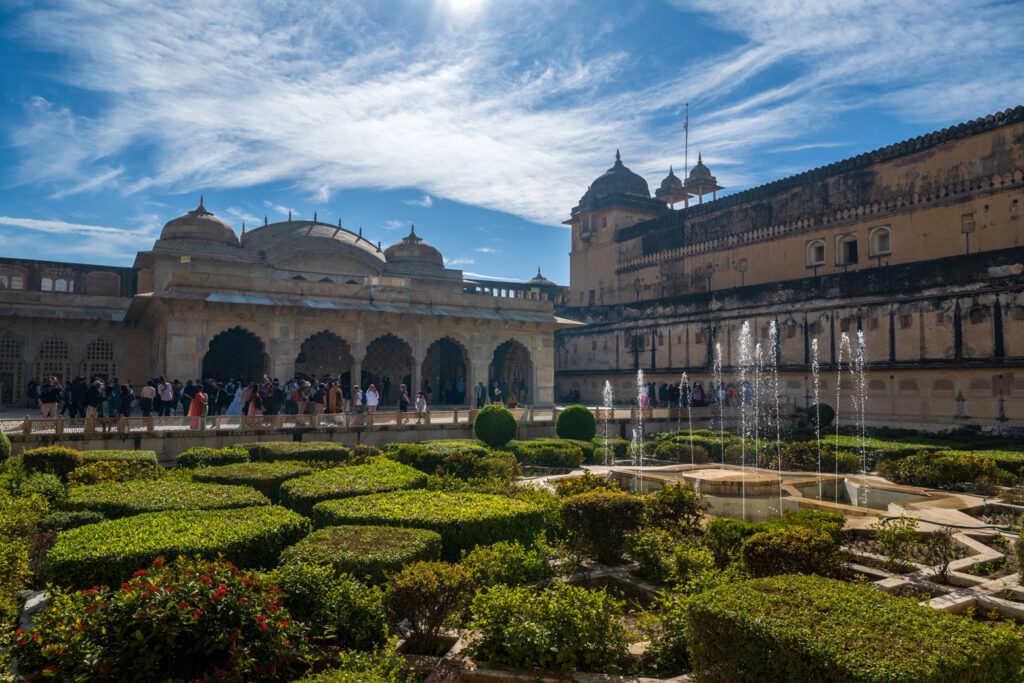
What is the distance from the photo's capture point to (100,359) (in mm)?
26344

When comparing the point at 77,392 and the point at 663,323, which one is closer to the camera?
the point at 77,392

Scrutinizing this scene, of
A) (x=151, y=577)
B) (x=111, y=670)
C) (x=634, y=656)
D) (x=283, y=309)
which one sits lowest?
(x=634, y=656)

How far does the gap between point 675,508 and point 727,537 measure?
3.47 feet

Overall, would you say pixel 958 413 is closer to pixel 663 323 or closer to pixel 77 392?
pixel 663 323

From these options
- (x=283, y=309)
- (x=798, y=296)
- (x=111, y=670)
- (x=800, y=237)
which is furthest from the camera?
(x=800, y=237)

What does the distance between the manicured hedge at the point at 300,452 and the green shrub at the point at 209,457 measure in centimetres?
39

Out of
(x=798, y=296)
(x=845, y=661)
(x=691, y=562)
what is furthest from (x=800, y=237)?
(x=845, y=661)

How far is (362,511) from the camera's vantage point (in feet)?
23.2

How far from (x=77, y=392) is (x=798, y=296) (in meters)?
21.8

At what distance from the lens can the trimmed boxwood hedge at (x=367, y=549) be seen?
5324mm

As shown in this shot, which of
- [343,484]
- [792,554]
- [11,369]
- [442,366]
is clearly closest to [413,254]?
[442,366]

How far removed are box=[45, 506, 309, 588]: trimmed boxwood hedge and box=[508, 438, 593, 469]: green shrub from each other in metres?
8.11

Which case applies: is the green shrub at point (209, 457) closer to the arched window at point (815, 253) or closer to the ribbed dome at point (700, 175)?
the arched window at point (815, 253)

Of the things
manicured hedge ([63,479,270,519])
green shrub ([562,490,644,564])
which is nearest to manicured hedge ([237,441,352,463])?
manicured hedge ([63,479,270,519])
